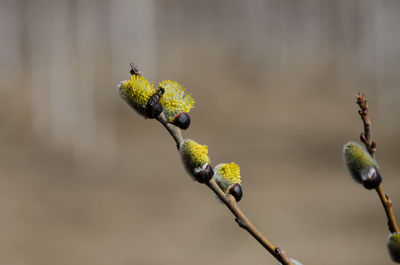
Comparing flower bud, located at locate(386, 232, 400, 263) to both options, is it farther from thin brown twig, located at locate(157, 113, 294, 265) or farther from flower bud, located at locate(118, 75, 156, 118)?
flower bud, located at locate(118, 75, 156, 118)

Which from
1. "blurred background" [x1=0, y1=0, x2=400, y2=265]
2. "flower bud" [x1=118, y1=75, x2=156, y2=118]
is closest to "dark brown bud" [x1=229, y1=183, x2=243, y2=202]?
"flower bud" [x1=118, y1=75, x2=156, y2=118]

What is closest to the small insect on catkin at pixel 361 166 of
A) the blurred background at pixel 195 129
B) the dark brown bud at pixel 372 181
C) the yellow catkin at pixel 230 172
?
the dark brown bud at pixel 372 181

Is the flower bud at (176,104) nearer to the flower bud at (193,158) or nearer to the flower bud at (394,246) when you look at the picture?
the flower bud at (193,158)

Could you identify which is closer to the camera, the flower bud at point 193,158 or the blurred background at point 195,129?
the flower bud at point 193,158

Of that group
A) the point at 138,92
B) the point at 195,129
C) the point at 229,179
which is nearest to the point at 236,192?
the point at 229,179

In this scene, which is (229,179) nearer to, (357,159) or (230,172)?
(230,172)

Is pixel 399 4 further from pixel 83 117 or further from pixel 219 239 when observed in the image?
pixel 219 239

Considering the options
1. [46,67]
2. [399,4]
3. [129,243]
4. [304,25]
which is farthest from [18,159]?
[304,25]
